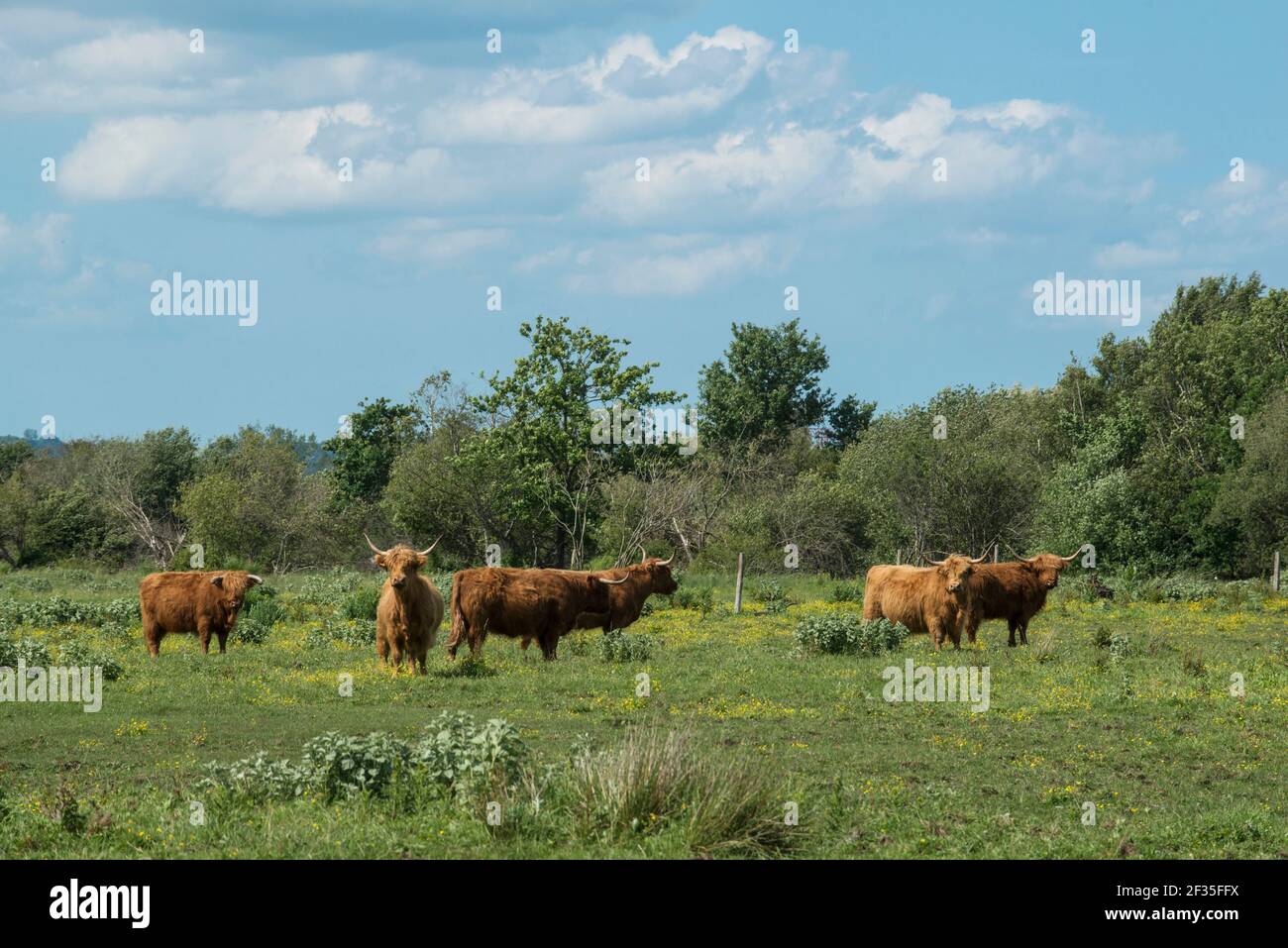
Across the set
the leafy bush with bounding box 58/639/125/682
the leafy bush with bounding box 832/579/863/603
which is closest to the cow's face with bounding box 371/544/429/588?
the leafy bush with bounding box 58/639/125/682

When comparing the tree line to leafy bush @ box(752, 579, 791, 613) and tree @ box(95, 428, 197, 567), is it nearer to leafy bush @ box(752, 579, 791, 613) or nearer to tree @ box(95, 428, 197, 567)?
tree @ box(95, 428, 197, 567)

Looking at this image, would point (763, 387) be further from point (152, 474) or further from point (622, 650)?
point (622, 650)

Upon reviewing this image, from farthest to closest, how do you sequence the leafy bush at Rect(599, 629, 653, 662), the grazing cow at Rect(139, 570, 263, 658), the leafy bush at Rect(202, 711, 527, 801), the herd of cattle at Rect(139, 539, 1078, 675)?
the grazing cow at Rect(139, 570, 263, 658) → the leafy bush at Rect(599, 629, 653, 662) → the herd of cattle at Rect(139, 539, 1078, 675) → the leafy bush at Rect(202, 711, 527, 801)

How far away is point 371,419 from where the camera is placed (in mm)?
78750

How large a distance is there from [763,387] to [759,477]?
1304 centimetres

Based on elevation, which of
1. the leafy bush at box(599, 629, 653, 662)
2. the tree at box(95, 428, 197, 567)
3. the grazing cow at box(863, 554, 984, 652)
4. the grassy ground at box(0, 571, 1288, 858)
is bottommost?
the grassy ground at box(0, 571, 1288, 858)

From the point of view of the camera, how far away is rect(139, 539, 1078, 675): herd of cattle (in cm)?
2053

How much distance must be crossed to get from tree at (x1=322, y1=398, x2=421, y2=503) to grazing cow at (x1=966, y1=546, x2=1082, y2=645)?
2117 inches

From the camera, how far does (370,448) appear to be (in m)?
77.4

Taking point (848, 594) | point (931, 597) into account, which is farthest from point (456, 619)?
point (848, 594)

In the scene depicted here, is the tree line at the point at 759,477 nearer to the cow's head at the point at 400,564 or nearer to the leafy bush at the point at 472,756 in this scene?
the cow's head at the point at 400,564

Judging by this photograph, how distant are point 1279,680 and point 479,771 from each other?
1328 cm
